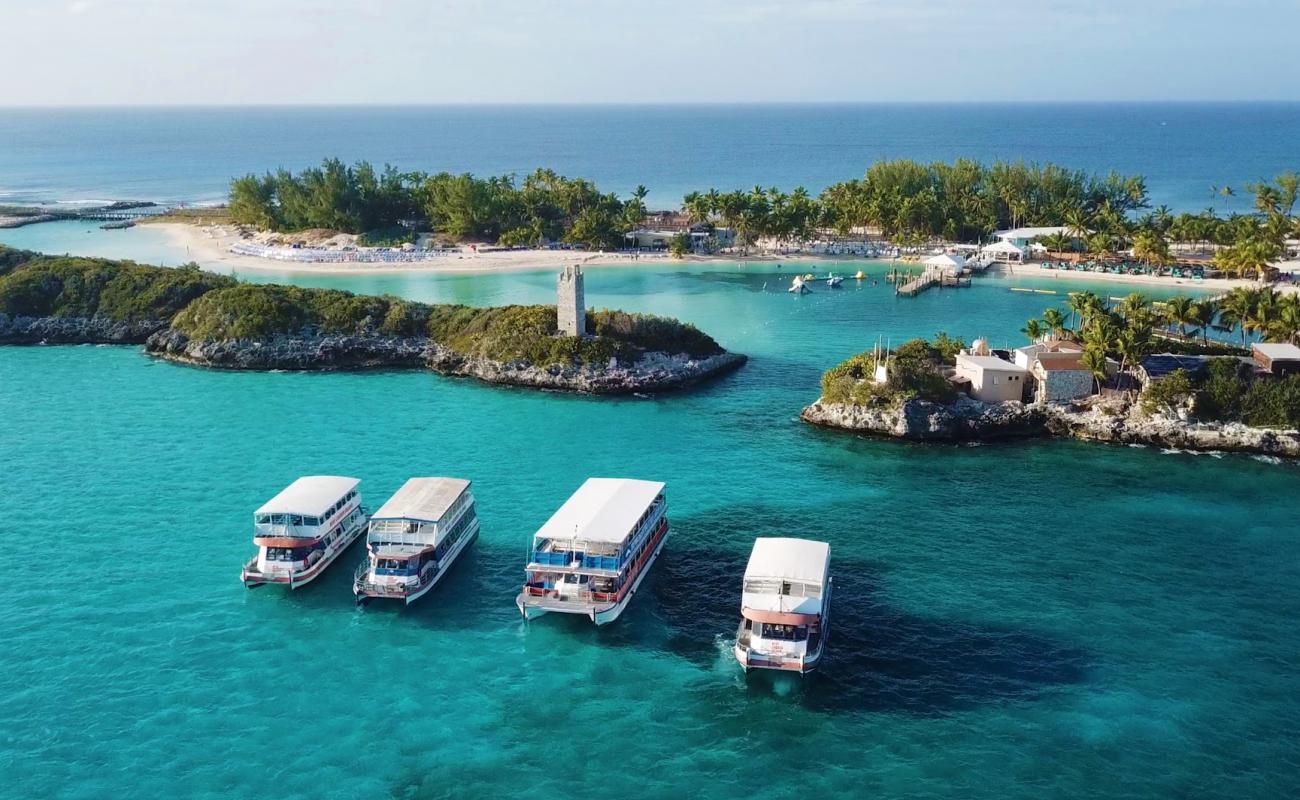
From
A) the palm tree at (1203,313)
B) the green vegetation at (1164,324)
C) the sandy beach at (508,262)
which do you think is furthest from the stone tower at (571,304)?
the palm tree at (1203,313)

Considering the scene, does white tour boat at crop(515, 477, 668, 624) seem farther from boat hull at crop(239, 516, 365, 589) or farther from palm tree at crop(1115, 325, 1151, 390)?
palm tree at crop(1115, 325, 1151, 390)

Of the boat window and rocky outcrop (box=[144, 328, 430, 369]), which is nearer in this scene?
the boat window

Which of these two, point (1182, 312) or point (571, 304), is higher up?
point (571, 304)

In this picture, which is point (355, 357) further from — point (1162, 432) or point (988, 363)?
point (1162, 432)

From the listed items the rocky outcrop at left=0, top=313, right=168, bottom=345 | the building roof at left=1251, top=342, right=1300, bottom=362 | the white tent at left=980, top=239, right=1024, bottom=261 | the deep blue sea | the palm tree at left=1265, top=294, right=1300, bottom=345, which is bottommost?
the deep blue sea

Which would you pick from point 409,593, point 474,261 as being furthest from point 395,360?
point 474,261

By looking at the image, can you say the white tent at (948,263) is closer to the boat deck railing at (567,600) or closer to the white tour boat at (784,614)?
the white tour boat at (784,614)

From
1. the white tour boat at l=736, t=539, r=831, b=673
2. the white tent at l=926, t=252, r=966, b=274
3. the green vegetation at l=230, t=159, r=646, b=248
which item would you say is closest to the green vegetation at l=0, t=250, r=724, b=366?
the white tour boat at l=736, t=539, r=831, b=673
